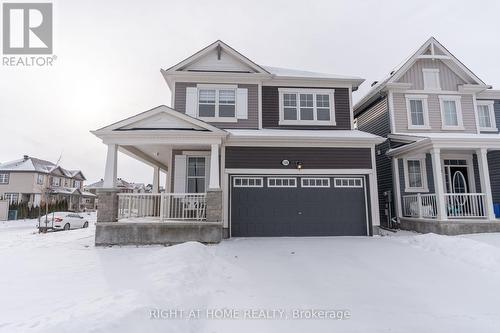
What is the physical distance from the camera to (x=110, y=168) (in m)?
9.07

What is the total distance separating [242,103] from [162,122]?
3596mm

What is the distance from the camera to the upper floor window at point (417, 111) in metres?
12.9

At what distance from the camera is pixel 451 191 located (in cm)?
1256

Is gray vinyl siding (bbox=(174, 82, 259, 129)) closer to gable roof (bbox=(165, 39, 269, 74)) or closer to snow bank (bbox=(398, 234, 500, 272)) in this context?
gable roof (bbox=(165, 39, 269, 74))

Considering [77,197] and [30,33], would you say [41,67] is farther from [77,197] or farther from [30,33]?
[77,197]

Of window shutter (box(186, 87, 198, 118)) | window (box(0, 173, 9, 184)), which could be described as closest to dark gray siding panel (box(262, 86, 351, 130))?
window shutter (box(186, 87, 198, 118))

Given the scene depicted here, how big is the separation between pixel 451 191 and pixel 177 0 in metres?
14.4

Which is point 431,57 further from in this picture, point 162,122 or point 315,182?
point 162,122

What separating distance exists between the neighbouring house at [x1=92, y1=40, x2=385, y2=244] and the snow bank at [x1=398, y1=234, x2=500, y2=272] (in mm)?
1962

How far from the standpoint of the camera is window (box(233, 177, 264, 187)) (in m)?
10.4

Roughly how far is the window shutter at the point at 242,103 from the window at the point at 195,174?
2414 millimetres

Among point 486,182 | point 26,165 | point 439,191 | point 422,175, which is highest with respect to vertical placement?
point 26,165

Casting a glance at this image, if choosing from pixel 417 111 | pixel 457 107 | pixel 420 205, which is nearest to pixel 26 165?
pixel 417 111

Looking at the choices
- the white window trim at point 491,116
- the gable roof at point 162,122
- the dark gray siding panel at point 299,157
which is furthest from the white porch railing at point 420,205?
the gable roof at point 162,122
